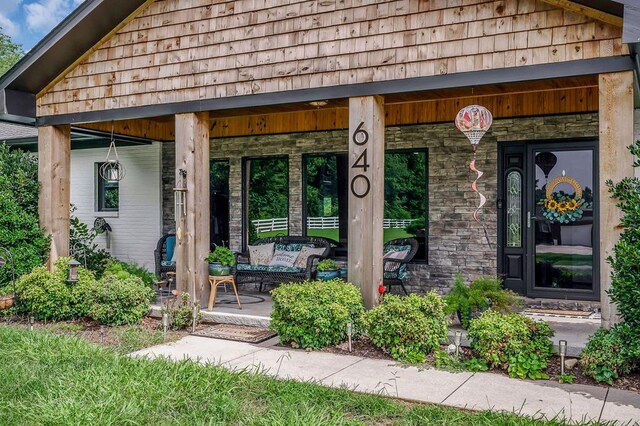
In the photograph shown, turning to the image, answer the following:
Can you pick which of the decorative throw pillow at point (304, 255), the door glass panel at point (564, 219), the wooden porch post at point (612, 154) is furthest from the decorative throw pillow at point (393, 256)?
the wooden porch post at point (612, 154)

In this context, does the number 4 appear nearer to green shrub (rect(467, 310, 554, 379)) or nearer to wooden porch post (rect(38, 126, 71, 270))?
green shrub (rect(467, 310, 554, 379))

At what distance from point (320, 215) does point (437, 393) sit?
16.8 feet

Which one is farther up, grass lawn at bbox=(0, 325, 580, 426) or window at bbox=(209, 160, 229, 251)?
window at bbox=(209, 160, 229, 251)

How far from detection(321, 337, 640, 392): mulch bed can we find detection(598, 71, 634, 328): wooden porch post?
0.48m

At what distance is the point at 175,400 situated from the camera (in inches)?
158

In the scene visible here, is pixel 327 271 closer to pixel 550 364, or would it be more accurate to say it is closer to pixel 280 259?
pixel 280 259

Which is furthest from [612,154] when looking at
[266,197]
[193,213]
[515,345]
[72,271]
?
[72,271]

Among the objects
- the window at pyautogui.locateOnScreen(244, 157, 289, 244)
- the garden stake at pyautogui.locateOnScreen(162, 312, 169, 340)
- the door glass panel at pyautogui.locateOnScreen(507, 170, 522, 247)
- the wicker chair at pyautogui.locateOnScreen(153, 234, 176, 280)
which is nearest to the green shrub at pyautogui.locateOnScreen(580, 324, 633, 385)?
the door glass panel at pyautogui.locateOnScreen(507, 170, 522, 247)

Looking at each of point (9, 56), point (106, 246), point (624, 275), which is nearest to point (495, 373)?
point (624, 275)

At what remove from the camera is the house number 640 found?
19.8 feet

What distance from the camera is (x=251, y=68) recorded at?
6703 millimetres

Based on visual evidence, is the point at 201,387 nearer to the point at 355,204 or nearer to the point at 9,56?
the point at 355,204

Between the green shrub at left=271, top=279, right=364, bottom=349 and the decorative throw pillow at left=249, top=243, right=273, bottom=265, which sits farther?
the decorative throw pillow at left=249, top=243, right=273, bottom=265

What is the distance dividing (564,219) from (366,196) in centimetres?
300
